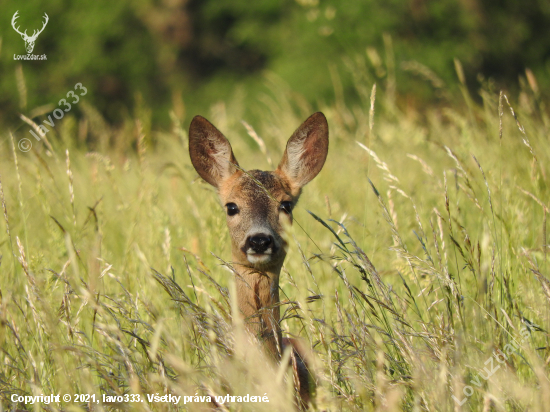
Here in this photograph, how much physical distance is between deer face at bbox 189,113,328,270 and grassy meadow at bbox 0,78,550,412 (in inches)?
5.4

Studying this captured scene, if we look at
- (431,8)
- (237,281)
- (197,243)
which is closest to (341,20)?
(431,8)

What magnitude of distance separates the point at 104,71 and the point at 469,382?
54.2 feet

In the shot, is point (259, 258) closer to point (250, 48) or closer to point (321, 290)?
point (321, 290)

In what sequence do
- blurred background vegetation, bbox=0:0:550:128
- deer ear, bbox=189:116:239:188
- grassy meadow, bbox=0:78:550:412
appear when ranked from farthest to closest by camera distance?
blurred background vegetation, bbox=0:0:550:128, deer ear, bbox=189:116:239:188, grassy meadow, bbox=0:78:550:412

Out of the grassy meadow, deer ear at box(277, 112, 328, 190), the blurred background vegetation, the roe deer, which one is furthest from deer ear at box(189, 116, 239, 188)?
the blurred background vegetation

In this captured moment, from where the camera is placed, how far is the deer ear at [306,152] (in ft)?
7.51

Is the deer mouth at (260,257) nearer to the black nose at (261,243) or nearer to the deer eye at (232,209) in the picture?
the black nose at (261,243)

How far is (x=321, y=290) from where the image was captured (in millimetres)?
2230

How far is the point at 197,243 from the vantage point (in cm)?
281

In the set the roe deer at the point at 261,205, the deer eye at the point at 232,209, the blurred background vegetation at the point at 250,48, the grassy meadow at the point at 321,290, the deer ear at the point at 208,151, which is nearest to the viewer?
the grassy meadow at the point at 321,290

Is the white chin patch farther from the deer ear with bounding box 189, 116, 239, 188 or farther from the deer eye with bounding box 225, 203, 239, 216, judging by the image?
the deer ear with bounding box 189, 116, 239, 188

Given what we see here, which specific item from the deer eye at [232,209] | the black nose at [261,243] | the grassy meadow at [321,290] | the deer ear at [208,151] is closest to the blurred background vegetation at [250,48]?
the grassy meadow at [321,290]

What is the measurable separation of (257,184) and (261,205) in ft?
0.29

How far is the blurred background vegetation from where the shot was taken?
407 inches
